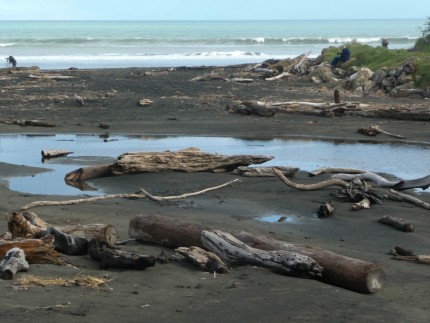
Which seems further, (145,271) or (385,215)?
(385,215)

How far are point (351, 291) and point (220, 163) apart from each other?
8.00m

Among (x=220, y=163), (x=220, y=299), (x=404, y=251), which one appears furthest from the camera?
(x=220, y=163)

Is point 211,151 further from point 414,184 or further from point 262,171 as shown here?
Result: point 414,184

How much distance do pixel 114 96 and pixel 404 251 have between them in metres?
20.6

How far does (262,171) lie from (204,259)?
6.93 metres

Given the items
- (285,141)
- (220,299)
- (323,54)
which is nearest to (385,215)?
(220,299)

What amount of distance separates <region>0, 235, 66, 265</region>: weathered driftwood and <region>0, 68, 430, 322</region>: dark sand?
152 mm

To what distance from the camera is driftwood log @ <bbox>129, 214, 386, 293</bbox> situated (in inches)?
317

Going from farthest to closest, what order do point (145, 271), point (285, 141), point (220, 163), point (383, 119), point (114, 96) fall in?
point (114, 96) < point (383, 119) < point (285, 141) < point (220, 163) < point (145, 271)

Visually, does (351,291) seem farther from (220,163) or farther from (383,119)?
(383,119)

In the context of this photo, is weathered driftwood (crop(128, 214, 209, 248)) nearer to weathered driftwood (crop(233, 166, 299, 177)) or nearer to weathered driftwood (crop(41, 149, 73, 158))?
weathered driftwood (crop(233, 166, 299, 177))

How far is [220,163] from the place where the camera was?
1592cm

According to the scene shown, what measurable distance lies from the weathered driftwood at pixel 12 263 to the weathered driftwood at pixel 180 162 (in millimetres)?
7473

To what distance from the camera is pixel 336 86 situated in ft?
110
